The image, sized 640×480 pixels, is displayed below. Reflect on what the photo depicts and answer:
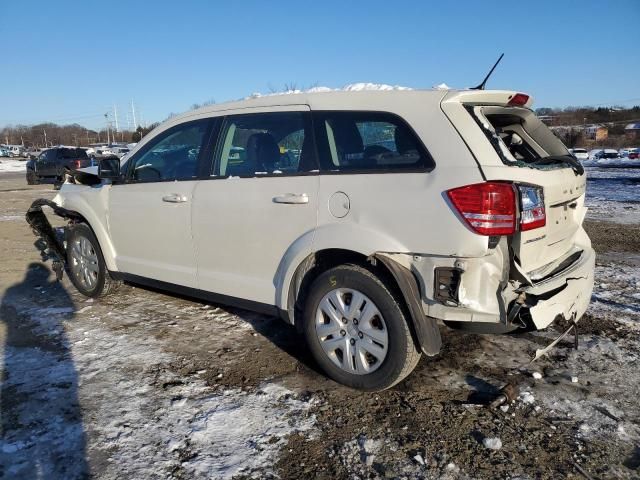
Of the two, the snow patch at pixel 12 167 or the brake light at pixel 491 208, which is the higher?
the snow patch at pixel 12 167

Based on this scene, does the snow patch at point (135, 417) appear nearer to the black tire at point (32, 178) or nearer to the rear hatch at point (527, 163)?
the rear hatch at point (527, 163)

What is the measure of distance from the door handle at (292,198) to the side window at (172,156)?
99cm

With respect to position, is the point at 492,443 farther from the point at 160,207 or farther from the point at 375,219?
the point at 160,207

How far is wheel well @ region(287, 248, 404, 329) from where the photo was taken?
306 centimetres

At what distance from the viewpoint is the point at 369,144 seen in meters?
3.19

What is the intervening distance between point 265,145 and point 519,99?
1851 mm

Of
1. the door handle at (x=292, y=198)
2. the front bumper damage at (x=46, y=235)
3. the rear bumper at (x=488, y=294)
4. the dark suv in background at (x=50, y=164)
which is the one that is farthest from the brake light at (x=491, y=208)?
the dark suv in background at (x=50, y=164)

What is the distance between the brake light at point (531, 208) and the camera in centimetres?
274

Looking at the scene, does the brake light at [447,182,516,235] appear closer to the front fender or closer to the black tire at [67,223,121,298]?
Result: the front fender

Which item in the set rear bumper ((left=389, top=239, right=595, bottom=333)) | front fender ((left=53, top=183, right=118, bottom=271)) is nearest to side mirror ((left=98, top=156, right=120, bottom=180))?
front fender ((left=53, top=183, right=118, bottom=271))

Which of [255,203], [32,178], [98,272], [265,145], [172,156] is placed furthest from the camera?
[32,178]

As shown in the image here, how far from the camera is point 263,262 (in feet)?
11.7

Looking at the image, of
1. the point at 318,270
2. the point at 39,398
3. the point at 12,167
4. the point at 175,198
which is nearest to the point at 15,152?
the point at 12,167

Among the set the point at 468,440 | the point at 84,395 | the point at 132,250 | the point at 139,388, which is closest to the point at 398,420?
the point at 468,440
